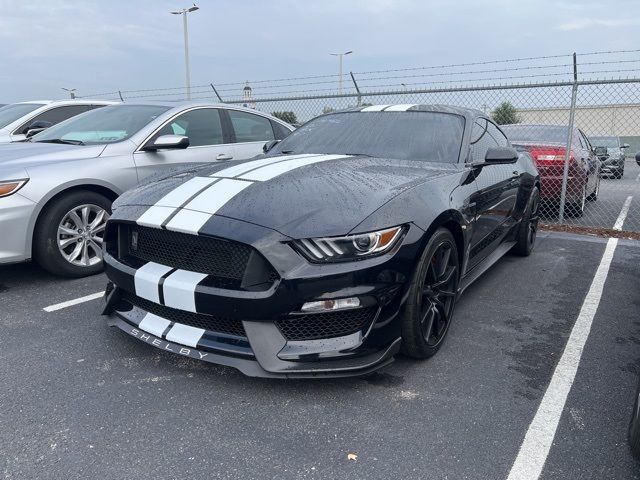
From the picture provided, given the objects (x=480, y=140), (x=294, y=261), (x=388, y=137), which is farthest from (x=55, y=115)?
(x=294, y=261)

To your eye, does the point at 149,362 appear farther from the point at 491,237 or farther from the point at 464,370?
the point at 491,237

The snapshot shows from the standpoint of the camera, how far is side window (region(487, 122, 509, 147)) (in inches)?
166

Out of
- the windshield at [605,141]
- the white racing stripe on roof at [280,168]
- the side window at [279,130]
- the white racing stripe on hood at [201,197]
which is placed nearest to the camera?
the white racing stripe on hood at [201,197]

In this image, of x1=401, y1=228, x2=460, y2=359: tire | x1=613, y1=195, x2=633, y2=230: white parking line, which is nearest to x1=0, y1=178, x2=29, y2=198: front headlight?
x1=401, y1=228, x2=460, y2=359: tire

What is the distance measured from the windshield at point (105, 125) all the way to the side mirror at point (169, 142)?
0.28 meters

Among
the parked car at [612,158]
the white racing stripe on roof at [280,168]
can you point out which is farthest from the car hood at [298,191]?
the parked car at [612,158]

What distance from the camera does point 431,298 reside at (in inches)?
108

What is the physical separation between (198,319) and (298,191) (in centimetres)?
80

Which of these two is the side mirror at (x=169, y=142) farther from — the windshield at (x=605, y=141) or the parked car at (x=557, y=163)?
the windshield at (x=605, y=141)

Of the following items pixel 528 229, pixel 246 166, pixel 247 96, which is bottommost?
pixel 528 229

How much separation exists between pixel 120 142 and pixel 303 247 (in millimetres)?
2759

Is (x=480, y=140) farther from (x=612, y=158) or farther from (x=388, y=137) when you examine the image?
(x=612, y=158)

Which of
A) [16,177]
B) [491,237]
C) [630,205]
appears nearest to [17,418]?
[16,177]

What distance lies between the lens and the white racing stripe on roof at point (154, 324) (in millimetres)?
2492
